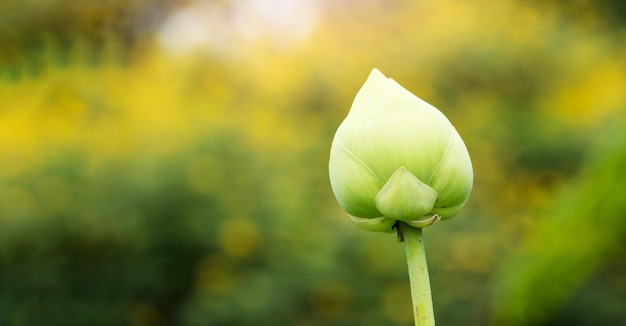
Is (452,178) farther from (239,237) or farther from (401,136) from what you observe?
(239,237)

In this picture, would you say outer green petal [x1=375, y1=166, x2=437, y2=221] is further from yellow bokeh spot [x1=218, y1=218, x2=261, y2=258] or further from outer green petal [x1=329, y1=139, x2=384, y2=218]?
yellow bokeh spot [x1=218, y1=218, x2=261, y2=258]

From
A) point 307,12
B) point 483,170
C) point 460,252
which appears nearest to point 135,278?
point 460,252

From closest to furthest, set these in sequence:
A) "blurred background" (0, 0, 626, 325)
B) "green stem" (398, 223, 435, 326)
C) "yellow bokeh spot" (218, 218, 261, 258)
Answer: "green stem" (398, 223, 435, 326), "blurred background" (0, 0, 626, 325), "yellow bokeh spot" (218, 218, 261, 258)

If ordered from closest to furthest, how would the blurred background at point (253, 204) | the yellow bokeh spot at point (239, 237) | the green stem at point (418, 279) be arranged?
1. the green stem at point (418, 279)
2. the blurred background at point (253, 204)
3. the yellow bokeh spot at point (239, 237)

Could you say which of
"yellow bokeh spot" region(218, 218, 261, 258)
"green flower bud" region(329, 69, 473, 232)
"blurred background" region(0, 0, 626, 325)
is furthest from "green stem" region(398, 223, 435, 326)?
"yellow bokeh spot" region(218, 218, 261, 258)

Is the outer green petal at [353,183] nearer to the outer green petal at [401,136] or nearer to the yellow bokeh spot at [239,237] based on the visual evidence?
the outer green petal at [401,136]

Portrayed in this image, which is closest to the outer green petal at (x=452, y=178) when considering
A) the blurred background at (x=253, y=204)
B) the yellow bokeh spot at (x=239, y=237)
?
the blurred background at (x=253, y=204)

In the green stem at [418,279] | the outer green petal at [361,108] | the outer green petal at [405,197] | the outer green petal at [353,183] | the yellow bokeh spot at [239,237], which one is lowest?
the green stem at [418,279]

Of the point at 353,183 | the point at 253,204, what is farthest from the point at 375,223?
the point at 253,204
